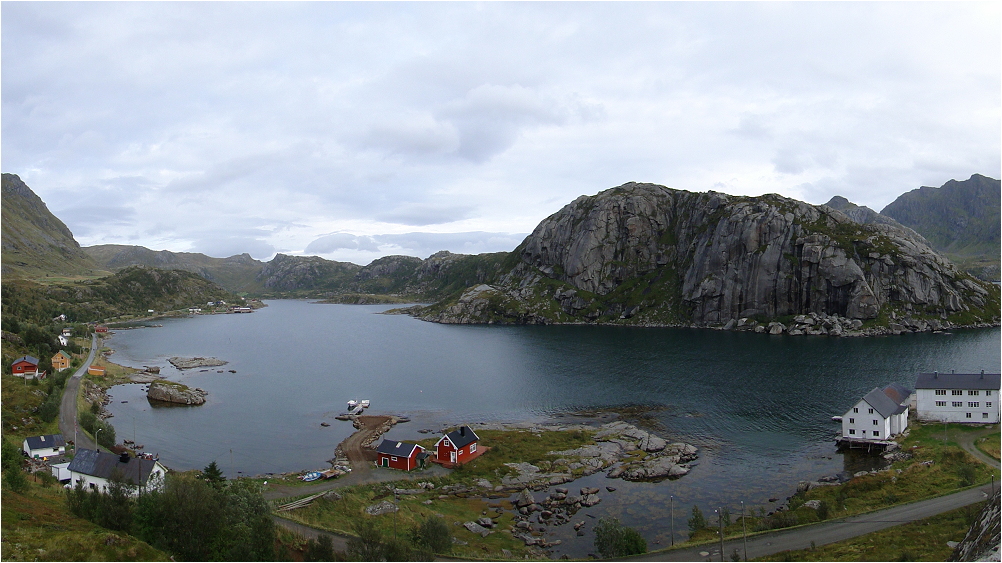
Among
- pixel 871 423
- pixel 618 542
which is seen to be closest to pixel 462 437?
pixel 618 542

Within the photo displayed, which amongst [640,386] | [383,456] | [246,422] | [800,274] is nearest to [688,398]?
[640,386]

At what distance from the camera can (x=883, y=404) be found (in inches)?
2904

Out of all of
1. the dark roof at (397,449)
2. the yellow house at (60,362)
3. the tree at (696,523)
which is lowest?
the tree at (696,523)

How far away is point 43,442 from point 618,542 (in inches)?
2595

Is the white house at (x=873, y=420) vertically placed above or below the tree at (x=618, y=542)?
above

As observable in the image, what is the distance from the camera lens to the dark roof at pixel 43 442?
63.6 m

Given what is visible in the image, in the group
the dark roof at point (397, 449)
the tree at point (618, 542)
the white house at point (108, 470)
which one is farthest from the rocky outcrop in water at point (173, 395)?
the tree at point (618, 542)

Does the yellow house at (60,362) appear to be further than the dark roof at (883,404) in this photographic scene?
Yes

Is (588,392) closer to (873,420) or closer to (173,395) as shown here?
(873,420)

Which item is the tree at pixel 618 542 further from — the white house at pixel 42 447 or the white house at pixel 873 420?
the white house at pixel 42 447

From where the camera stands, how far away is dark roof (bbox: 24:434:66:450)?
6362 cm

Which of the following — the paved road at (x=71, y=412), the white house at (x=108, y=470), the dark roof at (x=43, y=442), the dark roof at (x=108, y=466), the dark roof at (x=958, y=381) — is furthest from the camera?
the dark roof at (x=958, y=381)

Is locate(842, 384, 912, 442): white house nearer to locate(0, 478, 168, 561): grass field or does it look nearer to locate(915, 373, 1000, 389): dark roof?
locate(915, 373, 1000, 389): dark roof

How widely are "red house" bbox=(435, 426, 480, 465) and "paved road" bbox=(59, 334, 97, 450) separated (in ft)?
145
